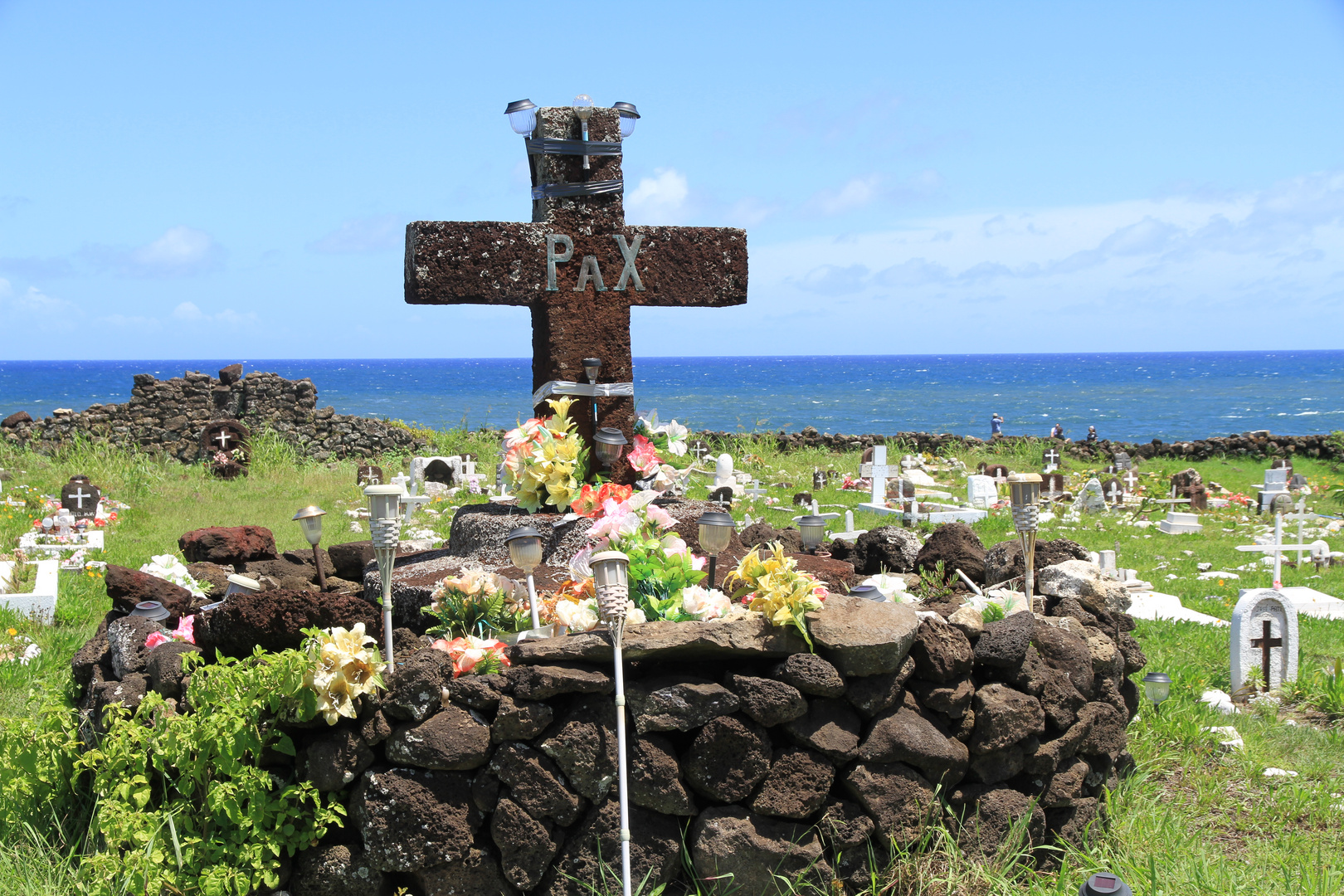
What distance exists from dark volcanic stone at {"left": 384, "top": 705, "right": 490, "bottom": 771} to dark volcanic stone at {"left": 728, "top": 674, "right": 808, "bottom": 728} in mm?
850

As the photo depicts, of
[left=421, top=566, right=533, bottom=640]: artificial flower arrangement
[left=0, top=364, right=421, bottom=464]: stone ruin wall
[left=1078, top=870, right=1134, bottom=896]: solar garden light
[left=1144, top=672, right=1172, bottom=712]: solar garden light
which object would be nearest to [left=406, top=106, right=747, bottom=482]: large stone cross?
[left=421, top=566, right=533, bottom=640]: artificial flower arrangement

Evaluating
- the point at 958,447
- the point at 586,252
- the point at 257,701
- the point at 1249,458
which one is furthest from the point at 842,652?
the point at 1249,458

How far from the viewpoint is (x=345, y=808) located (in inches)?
130

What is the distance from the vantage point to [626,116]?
5.48 m

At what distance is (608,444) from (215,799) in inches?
→ 107

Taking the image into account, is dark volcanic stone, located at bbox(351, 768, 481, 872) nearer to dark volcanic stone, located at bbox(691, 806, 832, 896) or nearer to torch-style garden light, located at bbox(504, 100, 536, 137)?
dark volcanic stone, located at bbox(691, 806, 832, 896)

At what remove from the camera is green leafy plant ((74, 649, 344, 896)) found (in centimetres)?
319

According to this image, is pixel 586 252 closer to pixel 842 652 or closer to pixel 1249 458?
pixel 842 652

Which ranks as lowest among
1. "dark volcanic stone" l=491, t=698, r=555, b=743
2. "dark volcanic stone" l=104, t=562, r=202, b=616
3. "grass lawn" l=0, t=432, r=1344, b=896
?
"grass lawn" l=0, t=432, r=1344, b=896

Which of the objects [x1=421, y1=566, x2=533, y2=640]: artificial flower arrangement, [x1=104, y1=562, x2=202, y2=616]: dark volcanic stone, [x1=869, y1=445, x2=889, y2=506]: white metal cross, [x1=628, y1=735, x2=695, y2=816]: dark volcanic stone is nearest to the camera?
[x1=628, y1=735, x2=695, y2=816]: dark volcanic stone

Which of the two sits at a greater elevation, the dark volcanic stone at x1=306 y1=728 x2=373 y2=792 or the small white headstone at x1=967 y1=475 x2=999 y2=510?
the dark volcanic stone at x1=306 y1=728 x2=373 y2=792

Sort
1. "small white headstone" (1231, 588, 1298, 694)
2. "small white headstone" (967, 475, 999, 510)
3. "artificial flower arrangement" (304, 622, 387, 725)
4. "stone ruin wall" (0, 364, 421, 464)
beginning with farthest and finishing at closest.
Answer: "stone ruin wall" (0, 364, 421, 464)
"small white headstone" (967, 475, 999, 510)
"small white headstone" (1231, 588, 1298, 694)
"artificial flower arrangement" (304, 622, 387, 725)

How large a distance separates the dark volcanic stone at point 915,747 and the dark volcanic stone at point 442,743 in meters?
1.29

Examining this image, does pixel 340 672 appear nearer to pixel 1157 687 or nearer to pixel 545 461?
pixel 545 461
